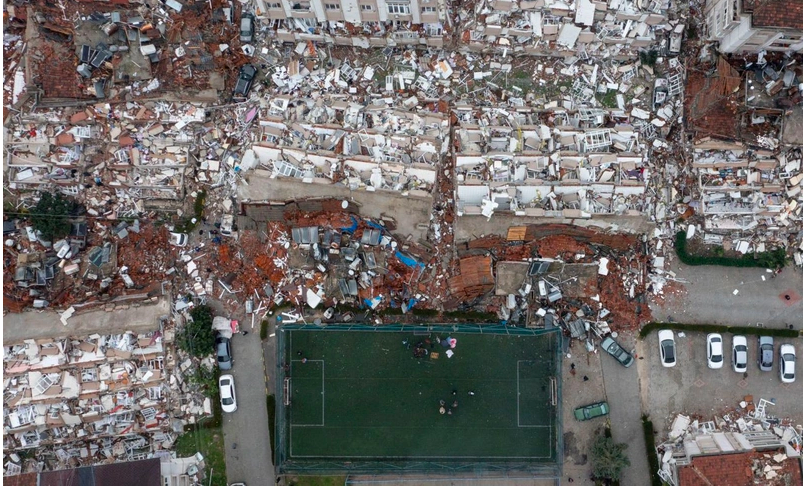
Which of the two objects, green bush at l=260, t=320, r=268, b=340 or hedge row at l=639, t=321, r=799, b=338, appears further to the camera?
green bush at l=260, t=320, r=268, b=340

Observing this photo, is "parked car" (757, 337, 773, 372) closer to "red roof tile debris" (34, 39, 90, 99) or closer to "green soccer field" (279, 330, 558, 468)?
"green soccer field" (279, 330, 558, 468)

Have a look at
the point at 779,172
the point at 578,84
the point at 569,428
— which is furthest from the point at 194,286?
the point at 779,172

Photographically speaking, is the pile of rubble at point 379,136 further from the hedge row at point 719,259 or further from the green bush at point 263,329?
the green bush at point 263,329

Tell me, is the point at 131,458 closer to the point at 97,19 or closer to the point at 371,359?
the point at 371,359

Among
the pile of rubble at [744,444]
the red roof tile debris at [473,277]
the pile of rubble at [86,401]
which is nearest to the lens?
the pile of rubble at [744,444]

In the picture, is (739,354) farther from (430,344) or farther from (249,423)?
(249,423)

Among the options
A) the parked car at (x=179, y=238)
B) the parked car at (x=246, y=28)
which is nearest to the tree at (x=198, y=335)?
the parked car at (x=179, y=238)

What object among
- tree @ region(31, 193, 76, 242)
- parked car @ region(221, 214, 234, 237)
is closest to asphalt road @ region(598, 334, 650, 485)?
parked car @ region(221, 214, 234, 237)
